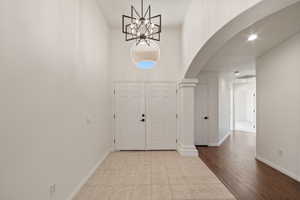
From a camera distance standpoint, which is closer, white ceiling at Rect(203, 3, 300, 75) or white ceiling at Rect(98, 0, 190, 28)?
white ceiling at Rect(203, 3, 300, 75)

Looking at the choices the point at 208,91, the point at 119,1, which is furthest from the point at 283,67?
the point at 119,1

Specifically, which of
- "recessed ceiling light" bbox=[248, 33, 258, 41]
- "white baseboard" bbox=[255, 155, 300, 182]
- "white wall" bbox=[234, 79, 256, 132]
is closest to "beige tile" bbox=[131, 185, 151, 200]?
"white baseboard" bbox=[255, 155, 300, 182]

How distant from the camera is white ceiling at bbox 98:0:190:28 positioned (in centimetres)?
340

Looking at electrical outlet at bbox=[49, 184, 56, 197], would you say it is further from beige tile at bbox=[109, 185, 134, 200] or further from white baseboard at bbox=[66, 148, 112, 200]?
beige tile at bbox=[109, 185, 134, 200]

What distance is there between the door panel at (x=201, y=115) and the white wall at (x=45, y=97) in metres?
3.56

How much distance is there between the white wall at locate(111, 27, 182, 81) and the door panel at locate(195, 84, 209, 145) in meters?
1.23

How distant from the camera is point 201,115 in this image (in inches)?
207

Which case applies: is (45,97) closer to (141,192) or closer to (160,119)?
(141,192)

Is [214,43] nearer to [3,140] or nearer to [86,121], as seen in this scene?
[86,121]

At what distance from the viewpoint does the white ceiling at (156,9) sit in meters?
3.40

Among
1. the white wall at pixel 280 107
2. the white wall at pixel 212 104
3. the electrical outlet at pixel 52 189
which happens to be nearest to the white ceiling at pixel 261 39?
the white wall at pixel 280 107

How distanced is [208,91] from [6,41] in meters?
5.13

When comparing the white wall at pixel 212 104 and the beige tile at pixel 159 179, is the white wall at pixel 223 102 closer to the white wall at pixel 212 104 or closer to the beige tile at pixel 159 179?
the white wall at pixel 212 104

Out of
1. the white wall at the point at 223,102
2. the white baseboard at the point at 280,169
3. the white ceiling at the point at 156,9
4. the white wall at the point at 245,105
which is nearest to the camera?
the white baseboard at the point at 280,169
